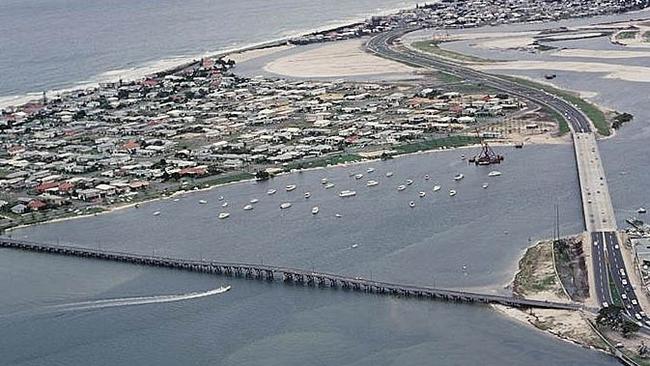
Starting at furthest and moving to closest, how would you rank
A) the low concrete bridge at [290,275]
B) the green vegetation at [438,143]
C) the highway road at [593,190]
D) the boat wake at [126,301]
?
1. the green vegetation at [438,143]
2. the boat wake at [126,301]
3. the low concrete bridge at [290,275]
4. the highway road at [593,190]

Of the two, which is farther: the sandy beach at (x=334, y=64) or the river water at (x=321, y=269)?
the sandy beach at (x=334, y=64)

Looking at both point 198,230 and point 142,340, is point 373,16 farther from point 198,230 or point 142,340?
point 142,340

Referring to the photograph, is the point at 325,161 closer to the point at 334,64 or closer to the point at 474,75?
the point at 474,75

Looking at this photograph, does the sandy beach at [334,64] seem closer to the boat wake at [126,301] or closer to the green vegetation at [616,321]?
the boat wake at [126,301]

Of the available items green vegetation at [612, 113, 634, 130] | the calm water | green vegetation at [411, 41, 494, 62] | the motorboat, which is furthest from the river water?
the calm water

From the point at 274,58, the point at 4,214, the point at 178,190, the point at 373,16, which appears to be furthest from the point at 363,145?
the point at 373,16

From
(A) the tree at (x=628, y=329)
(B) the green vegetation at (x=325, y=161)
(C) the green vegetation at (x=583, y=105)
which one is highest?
(B) the green vegetation at (x=325, y=161)

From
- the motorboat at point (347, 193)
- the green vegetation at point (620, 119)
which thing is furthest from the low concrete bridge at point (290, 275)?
the green vegetation at point (620, 119)
